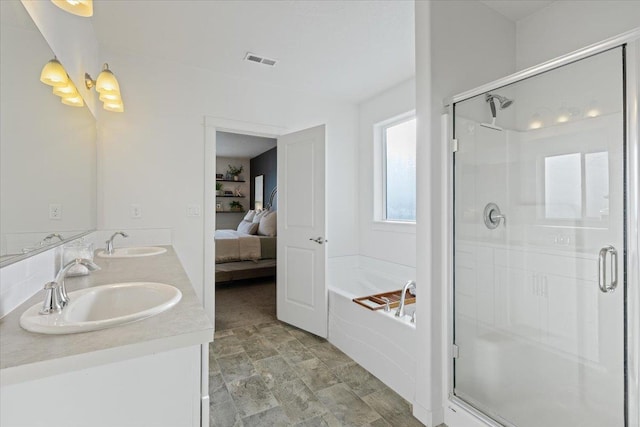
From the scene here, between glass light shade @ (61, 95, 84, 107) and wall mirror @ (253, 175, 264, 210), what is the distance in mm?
5484

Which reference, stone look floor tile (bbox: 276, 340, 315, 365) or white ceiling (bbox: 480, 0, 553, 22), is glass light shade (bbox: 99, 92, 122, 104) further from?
white ceiling (bbox: 480, 0, 553, 22)

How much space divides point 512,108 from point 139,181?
113 inches

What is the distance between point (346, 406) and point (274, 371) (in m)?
0.62

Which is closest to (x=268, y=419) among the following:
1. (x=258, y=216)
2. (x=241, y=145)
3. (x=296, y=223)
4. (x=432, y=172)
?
(x=432, y=172)

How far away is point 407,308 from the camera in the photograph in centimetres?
227

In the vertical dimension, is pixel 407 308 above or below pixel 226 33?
below

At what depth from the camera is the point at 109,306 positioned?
1.18 m

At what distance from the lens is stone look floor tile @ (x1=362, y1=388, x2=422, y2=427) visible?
5.62 feet

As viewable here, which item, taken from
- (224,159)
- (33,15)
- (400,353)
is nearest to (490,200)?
(400,353)

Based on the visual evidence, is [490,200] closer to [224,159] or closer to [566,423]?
[566,423]

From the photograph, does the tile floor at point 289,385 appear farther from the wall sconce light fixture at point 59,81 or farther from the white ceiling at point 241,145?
the white ceiling at point 241,145

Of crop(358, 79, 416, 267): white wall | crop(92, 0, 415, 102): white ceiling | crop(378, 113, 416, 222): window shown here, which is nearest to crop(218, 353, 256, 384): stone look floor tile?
crop(358, 79, 416, 267): white wall

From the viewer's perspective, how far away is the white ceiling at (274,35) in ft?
6.78

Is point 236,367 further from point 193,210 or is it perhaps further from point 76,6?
point 76,6
